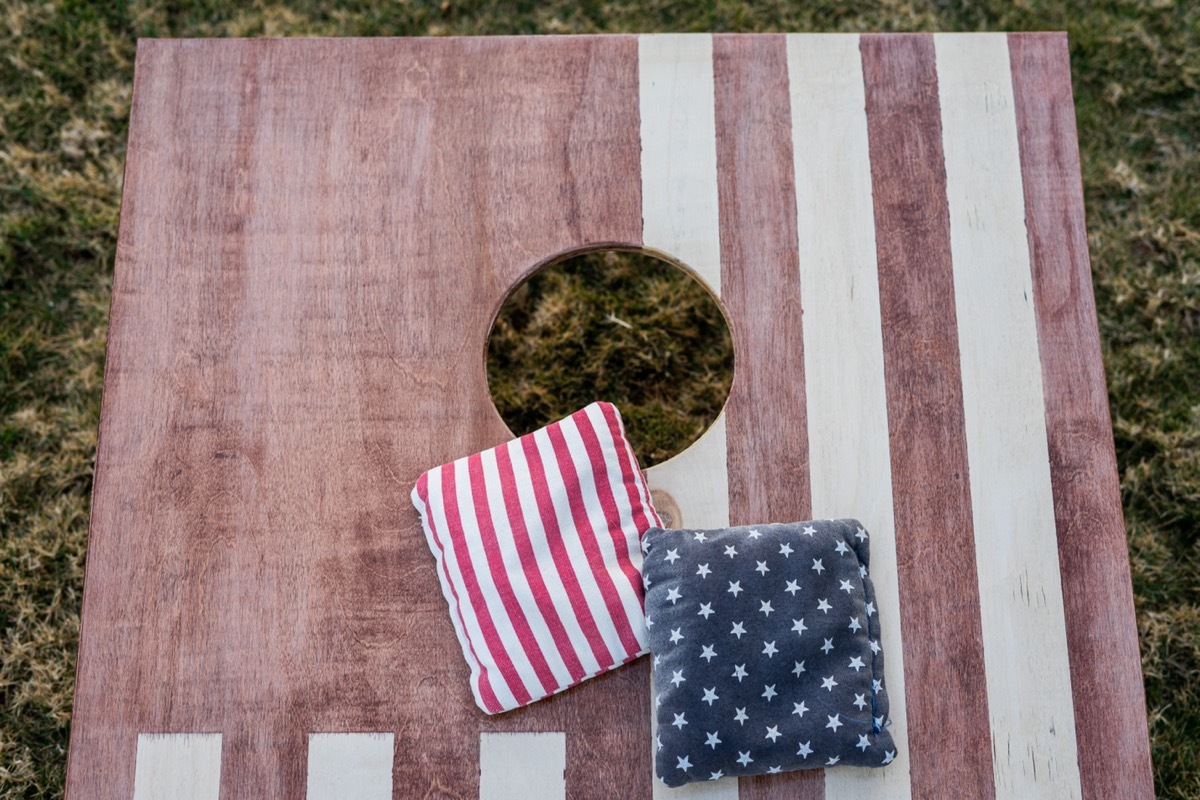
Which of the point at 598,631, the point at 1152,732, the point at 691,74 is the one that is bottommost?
the point at 1152,732

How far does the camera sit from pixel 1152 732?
197 cm

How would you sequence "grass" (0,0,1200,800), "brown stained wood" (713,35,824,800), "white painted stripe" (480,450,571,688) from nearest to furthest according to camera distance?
1. "white painted stripe" (480,450,571,688)
2. "brown stained wood" (713,35,824,800)
3. "grass" (0,0,1200,800)

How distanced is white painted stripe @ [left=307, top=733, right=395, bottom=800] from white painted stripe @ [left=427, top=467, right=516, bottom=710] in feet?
0.56

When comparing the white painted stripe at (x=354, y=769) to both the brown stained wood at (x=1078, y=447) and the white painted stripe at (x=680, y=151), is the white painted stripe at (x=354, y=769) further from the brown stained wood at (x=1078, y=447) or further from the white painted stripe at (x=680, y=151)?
the brown stained wood at (x=1078, y=447)

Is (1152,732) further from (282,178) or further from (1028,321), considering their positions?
(282,178)

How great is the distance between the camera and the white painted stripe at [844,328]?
1542mm

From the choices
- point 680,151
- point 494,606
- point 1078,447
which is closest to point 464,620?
point 494,606

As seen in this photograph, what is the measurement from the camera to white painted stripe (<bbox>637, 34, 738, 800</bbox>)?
5.20ft

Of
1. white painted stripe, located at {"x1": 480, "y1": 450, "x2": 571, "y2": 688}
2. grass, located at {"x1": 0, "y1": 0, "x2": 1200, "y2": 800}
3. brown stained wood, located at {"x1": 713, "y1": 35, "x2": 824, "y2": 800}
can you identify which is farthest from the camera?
grass, located at {"x1": 0, "y1": 0, "x2": 1200, "y2": 800}

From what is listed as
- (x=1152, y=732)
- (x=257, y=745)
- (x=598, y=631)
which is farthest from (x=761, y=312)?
(x=1152, y=732)

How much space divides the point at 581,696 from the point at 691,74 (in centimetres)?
109

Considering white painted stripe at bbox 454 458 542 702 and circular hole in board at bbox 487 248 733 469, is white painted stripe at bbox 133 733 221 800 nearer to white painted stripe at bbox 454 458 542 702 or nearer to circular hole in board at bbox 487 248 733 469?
white painted stripe at bbox 454 458 542 702

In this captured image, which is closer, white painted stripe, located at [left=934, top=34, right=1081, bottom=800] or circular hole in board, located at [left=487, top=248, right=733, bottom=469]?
white painted stripe, located at [left=934, top=34, right=1081, bottom=800]

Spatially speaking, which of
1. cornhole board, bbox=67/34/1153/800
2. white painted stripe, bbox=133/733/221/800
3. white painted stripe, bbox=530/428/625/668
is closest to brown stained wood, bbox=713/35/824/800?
cornhole board, bbox=67/34/1153/800
